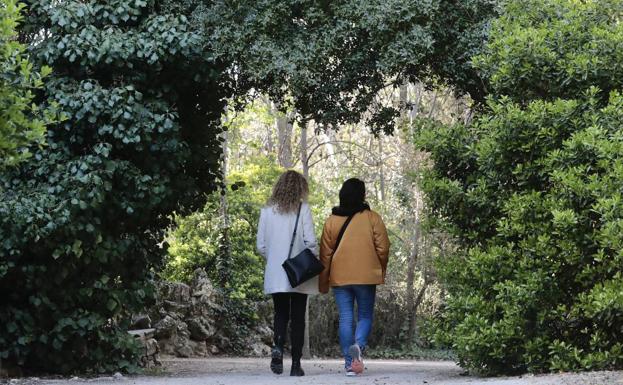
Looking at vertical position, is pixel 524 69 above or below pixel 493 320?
above

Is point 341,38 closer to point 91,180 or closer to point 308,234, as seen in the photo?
point 308,234

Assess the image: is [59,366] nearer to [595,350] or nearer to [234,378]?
[234,378]

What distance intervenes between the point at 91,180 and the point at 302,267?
2.30 metres

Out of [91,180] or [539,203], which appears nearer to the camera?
[539,203]

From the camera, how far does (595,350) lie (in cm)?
801

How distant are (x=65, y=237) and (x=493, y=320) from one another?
14.0ft

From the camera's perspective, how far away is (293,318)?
952cm

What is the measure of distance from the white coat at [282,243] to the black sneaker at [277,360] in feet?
2.11

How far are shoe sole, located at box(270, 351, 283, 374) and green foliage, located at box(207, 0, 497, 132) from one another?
2820 millimetres

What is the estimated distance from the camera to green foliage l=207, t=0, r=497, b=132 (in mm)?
9828

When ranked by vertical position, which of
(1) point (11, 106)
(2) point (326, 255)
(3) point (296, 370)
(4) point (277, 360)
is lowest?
(3) point (296, 370)

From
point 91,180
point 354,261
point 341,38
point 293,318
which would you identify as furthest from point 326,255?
point 91,180

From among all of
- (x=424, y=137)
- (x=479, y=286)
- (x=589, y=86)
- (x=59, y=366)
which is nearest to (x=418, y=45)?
(x=424, y=137)

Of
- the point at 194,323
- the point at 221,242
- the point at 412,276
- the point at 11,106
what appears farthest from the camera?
the point at 412,276
